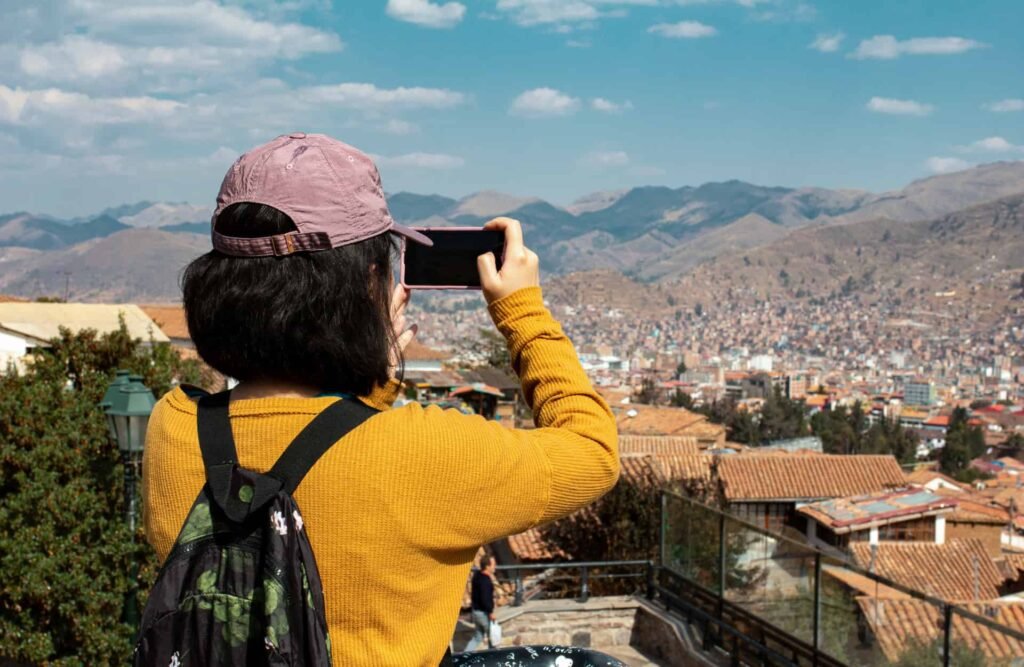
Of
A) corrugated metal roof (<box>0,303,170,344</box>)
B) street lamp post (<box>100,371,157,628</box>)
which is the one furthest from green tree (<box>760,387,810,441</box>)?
street lamp post (<box>100,371,157,628</box>)

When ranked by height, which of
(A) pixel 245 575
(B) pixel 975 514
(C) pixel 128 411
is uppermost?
(A) pixel 245 575

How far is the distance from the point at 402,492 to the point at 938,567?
17.2 m

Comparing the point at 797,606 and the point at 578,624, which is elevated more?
the point at 797,606

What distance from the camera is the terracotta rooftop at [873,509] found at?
67.1 feet

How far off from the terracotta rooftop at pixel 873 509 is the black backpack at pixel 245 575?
1985 centimetres

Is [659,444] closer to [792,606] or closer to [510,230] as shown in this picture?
[792,606]

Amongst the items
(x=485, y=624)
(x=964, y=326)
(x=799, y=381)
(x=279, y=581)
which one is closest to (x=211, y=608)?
(x=279, y=581)

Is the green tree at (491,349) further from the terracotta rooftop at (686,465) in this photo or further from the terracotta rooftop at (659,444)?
the terracotta rooftop at (686,465)

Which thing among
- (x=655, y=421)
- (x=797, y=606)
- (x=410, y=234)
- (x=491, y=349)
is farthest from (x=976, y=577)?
(x=655, y=421)

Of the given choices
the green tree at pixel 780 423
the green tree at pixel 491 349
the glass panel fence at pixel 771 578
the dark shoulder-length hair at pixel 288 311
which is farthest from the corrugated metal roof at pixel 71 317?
the green tree at pixel 780 423

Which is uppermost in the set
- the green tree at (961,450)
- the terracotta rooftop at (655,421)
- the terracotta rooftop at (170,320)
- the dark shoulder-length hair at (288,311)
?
the dark shoulder-length hair at (288,311)

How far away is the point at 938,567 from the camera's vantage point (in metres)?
16.6

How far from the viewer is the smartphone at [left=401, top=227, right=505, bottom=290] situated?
1.38 meters

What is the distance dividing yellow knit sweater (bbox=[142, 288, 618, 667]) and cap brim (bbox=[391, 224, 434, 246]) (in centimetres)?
20
